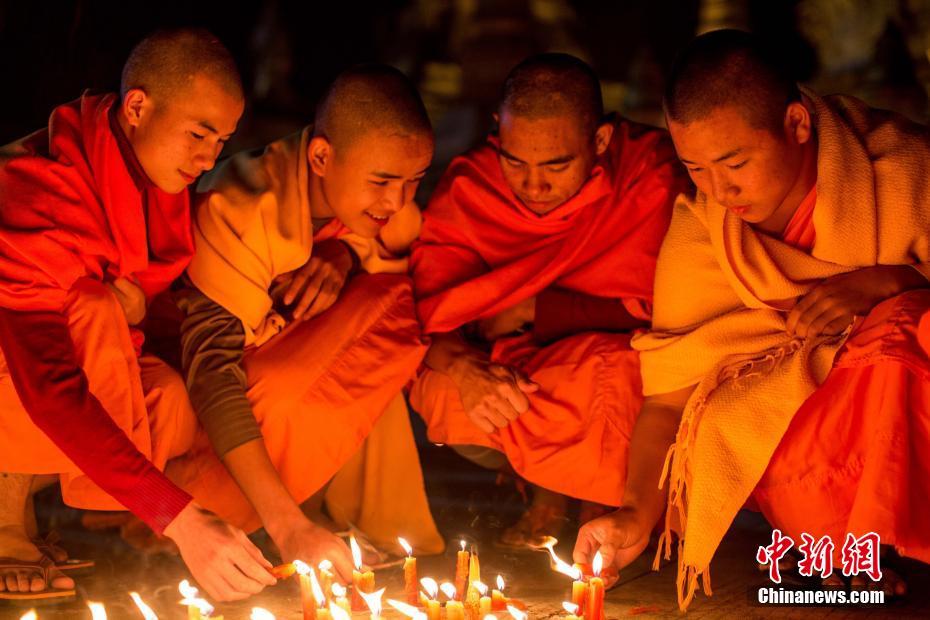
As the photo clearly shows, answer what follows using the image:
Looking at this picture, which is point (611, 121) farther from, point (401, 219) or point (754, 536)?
point (754, 536)

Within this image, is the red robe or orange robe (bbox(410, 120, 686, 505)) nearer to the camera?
the red robe

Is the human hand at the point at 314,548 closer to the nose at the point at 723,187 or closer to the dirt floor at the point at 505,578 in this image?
the dirt floor at the point at 505,578

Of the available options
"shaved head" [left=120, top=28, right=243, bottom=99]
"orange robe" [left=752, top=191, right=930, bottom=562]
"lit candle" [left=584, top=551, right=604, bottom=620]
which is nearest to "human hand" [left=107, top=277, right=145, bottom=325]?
"shaved head" [left=120, top=28, right=243, bottom=99]

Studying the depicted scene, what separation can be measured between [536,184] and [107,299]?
1.50 m

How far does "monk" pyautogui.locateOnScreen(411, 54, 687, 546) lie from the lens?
12.5 feet

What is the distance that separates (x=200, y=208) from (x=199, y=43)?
1.88ft

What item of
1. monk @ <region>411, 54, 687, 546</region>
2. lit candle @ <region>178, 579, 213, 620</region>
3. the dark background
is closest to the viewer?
lit candle @ <region>178, 579, 213, 620</region>

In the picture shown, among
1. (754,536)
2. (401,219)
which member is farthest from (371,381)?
(754,536)

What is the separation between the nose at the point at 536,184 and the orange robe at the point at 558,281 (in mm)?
118

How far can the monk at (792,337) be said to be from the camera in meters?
3.24

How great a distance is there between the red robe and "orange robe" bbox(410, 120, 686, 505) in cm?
100

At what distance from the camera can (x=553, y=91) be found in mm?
3988

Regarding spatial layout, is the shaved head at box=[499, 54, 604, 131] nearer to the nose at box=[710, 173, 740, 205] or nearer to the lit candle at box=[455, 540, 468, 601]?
the nose at box=[710, 173, 740, 205]

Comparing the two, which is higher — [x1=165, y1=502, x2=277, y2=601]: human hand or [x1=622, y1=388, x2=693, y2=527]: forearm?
[x1=622, y1=388, x2=693, y2=527]: forearm
